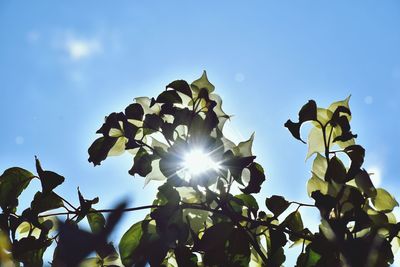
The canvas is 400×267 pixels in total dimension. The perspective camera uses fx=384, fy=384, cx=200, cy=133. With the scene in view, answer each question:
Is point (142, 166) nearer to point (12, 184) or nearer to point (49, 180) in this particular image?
point (49, 180)

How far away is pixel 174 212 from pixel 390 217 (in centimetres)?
59

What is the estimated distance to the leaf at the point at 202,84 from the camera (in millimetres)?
1070

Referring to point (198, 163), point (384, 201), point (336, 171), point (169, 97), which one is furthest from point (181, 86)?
point (384, 201)

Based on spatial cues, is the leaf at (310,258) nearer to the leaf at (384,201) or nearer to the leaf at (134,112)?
the leaf at (384,201)

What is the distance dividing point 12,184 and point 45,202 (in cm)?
13

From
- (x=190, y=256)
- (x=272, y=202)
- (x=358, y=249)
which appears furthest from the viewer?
(x=272, y=202)

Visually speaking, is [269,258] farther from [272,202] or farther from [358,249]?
[358,249]

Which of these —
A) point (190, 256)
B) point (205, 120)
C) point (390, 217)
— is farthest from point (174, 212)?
point (390, 217)

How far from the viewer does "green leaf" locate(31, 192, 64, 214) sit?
99 cm

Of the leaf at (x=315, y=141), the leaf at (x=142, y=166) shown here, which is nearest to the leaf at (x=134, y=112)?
the leaf at (x=142, y=166)

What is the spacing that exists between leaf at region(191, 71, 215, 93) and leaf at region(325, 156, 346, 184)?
0.37 meters

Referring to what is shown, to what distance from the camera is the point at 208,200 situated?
3.00 ft

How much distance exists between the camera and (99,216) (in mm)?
1041

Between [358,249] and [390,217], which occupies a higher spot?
[390,217]
